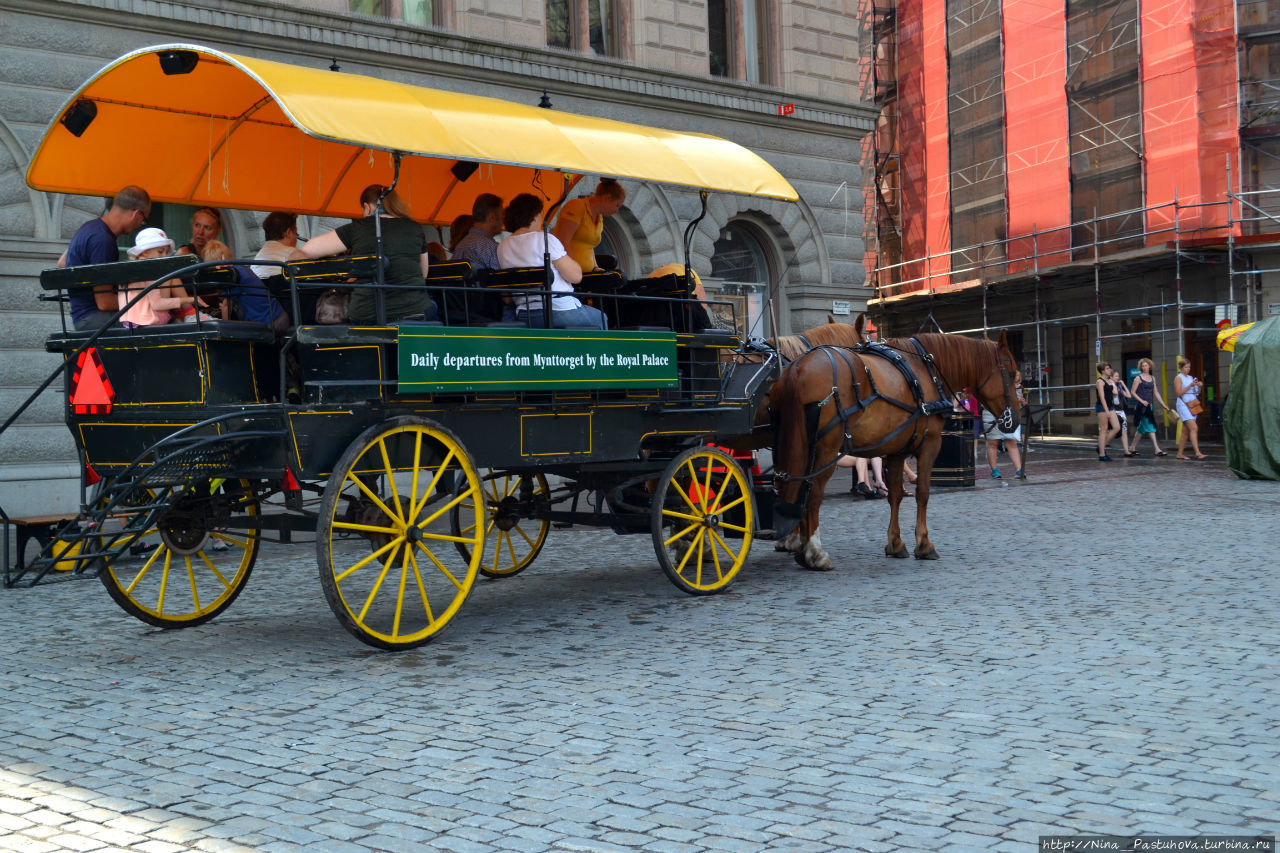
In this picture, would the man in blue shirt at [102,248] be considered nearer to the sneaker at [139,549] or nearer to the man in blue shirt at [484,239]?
the sneaker at [139,549]

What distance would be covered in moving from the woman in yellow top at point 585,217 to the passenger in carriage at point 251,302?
2.45 m

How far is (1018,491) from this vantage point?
56.2ft

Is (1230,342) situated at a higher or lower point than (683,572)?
higher

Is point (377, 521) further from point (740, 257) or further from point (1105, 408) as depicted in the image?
point (1105, 408)

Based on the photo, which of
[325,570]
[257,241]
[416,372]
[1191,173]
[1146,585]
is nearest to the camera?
[325,570]

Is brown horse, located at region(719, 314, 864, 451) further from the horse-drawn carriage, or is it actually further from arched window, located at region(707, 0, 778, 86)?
arched window, located at region(707, 0, 778, 86)

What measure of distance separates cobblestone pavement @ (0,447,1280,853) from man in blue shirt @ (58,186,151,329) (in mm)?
1885

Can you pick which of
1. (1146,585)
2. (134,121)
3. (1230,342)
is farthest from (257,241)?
(1230,342)

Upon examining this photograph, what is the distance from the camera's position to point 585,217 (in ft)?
29.5

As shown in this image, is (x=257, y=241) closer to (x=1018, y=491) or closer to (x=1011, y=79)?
(x=1018, y=491)

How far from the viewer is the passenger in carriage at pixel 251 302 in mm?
6922

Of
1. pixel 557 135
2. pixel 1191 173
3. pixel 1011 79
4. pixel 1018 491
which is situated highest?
pixel 1011 79

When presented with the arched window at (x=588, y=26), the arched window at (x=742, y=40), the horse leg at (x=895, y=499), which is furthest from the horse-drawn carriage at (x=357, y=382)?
the arched window at (x=742, y=40)

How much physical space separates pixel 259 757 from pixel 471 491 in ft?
8.14
